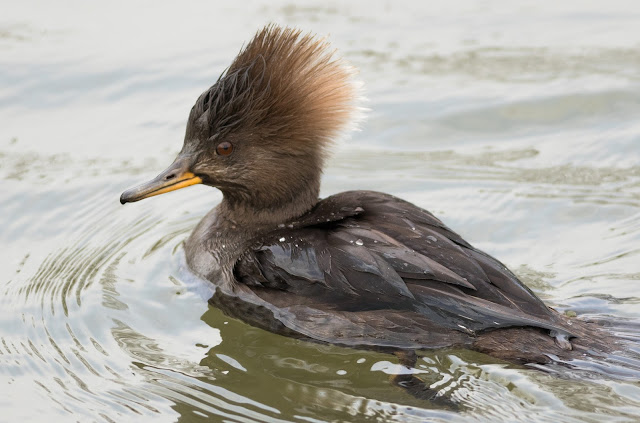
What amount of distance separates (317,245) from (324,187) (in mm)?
2146

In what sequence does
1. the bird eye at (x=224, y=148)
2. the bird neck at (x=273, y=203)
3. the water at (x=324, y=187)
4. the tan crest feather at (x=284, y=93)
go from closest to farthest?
the water at (x=324, y=187), the tan crest feather at (x=284, y=93), the bird eye at (x=224, y=148), the bird neck at (x=273, y=203)

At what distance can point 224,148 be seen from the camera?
19.4ft

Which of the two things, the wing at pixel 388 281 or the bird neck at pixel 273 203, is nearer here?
the wing at pixel 388 281

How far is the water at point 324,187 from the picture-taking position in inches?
203

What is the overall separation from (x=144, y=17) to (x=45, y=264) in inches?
170

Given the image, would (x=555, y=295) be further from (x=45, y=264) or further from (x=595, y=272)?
(x=45, y=264)

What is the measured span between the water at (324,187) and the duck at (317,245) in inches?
7.3

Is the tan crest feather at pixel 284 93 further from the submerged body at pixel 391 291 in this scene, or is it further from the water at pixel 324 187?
the water at pixel 324 187

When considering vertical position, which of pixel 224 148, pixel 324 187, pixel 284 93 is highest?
pixel 284 93

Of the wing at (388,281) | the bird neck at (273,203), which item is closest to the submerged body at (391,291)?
the wing at (388,281)

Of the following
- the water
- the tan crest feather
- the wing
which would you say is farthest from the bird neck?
the water

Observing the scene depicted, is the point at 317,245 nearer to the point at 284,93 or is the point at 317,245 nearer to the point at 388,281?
the point at 388,281

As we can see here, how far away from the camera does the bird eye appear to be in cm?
591

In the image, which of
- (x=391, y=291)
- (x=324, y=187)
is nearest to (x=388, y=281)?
(x=391, y=291)
